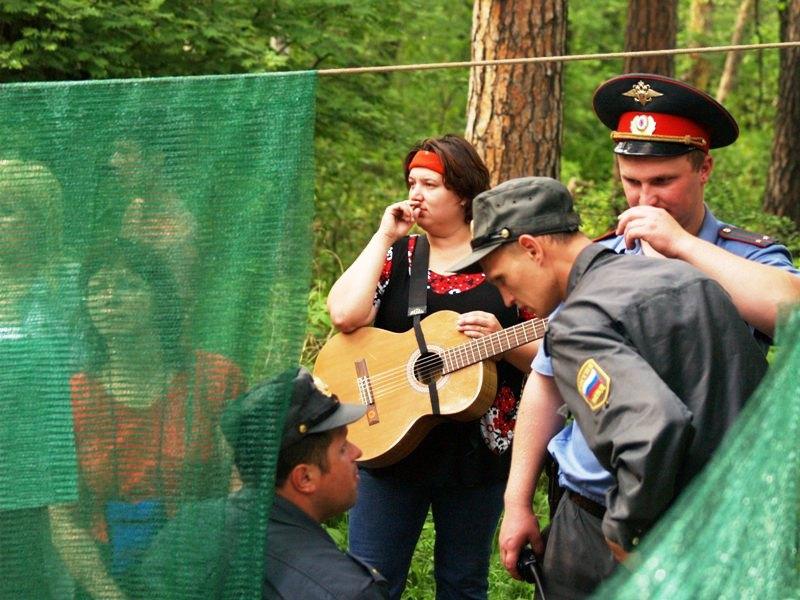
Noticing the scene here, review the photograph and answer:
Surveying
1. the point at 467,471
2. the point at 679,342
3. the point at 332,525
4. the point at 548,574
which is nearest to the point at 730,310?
the point at 679,342

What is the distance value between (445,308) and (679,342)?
144cm

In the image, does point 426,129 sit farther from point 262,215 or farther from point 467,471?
point 262,215

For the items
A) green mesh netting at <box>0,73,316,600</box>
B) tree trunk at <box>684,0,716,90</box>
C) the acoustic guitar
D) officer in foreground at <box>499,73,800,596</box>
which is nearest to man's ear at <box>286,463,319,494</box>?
green mesh netting at <box>0,73,316,600</box>

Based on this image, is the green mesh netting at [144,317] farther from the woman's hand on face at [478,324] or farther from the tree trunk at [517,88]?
the tree trunk at [517,88]

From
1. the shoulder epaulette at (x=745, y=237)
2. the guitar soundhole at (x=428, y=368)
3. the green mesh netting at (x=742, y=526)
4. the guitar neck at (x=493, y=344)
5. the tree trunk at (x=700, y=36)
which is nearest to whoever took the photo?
the green mesh netting at (x=742, y=526)

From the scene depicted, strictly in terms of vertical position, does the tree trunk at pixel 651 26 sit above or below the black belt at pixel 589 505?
above

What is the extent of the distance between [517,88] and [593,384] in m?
3.69

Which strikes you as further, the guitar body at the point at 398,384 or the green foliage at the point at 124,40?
the green foliage at the point at 124,40

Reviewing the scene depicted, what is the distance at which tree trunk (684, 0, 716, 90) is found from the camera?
15.8 m

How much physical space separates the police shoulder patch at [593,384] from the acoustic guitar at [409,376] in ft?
4.01

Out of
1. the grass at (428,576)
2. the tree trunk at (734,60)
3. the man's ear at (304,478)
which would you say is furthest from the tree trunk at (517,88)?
the tree trunk at (734,60)

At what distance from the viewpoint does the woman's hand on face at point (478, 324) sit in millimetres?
3619

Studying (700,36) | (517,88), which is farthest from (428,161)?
(700,36)

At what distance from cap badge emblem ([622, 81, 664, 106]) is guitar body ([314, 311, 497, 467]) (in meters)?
0.90
